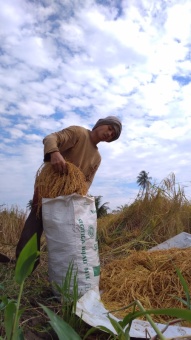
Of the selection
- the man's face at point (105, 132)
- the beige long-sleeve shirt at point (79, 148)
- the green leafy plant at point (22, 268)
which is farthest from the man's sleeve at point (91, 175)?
the green leafy plant at point (22, 268)

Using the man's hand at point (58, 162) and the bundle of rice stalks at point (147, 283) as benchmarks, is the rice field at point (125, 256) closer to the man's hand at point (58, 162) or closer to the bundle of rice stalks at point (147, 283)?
the bundle of rice stalks at point (147, 283)

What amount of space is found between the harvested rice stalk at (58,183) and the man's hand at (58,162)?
0.03 meters

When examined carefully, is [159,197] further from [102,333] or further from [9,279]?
[102,333]

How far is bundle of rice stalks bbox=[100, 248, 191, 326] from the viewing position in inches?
78.5

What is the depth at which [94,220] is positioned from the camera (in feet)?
7.41

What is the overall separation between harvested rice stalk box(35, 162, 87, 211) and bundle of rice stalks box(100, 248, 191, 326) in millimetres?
628

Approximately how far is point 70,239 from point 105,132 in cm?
89

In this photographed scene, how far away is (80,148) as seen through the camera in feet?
8.57

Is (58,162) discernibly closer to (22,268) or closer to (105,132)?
(105,132)

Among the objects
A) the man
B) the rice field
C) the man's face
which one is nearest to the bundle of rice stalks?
the rice field

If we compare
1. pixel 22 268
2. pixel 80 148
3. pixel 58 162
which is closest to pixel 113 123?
pixel 80 148

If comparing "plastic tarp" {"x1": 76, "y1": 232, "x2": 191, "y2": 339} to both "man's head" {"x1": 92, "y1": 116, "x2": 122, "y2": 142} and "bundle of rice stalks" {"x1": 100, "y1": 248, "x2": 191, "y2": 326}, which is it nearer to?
"bundle of rice stalks" {"x1": 100, "y1": 248, "x2": 191, "y2": 326}

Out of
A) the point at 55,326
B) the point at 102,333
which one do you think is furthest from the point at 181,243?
the point at 55,326

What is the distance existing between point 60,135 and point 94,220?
65 cm
